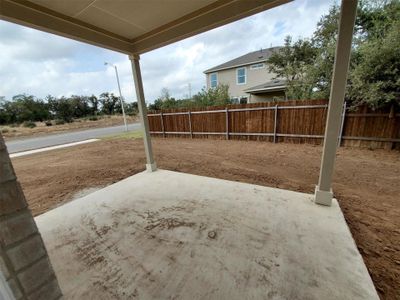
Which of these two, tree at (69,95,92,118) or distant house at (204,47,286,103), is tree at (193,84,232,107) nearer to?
distant house at (204,47,286,103)

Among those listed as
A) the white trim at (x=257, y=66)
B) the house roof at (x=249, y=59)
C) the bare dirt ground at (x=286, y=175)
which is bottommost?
the bare dirt ground at (x=286, y=175)

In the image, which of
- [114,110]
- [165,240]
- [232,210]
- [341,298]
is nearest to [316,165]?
[232,210]

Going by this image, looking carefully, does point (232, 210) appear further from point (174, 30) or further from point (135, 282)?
point (174, 30)

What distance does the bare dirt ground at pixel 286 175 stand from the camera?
6.77 feet

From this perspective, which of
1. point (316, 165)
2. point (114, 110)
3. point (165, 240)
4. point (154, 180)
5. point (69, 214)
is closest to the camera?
point (165, 240)

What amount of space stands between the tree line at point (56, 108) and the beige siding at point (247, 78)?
25.2 m

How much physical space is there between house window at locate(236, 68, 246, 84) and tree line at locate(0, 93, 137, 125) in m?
26.2

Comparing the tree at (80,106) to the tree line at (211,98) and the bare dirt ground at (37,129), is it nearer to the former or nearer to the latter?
the bare dirt ground at (37,129)

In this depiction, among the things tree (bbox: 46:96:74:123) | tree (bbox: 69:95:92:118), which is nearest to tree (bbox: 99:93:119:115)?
tree (bbox: 69:95:92:118)

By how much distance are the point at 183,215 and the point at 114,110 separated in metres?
39.3

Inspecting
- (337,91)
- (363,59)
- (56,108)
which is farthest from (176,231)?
(56,108)

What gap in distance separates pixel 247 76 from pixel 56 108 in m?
30.1

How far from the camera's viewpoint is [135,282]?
5.16 feet

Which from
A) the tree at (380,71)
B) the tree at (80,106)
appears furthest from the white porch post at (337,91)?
the tree at (80,106)
